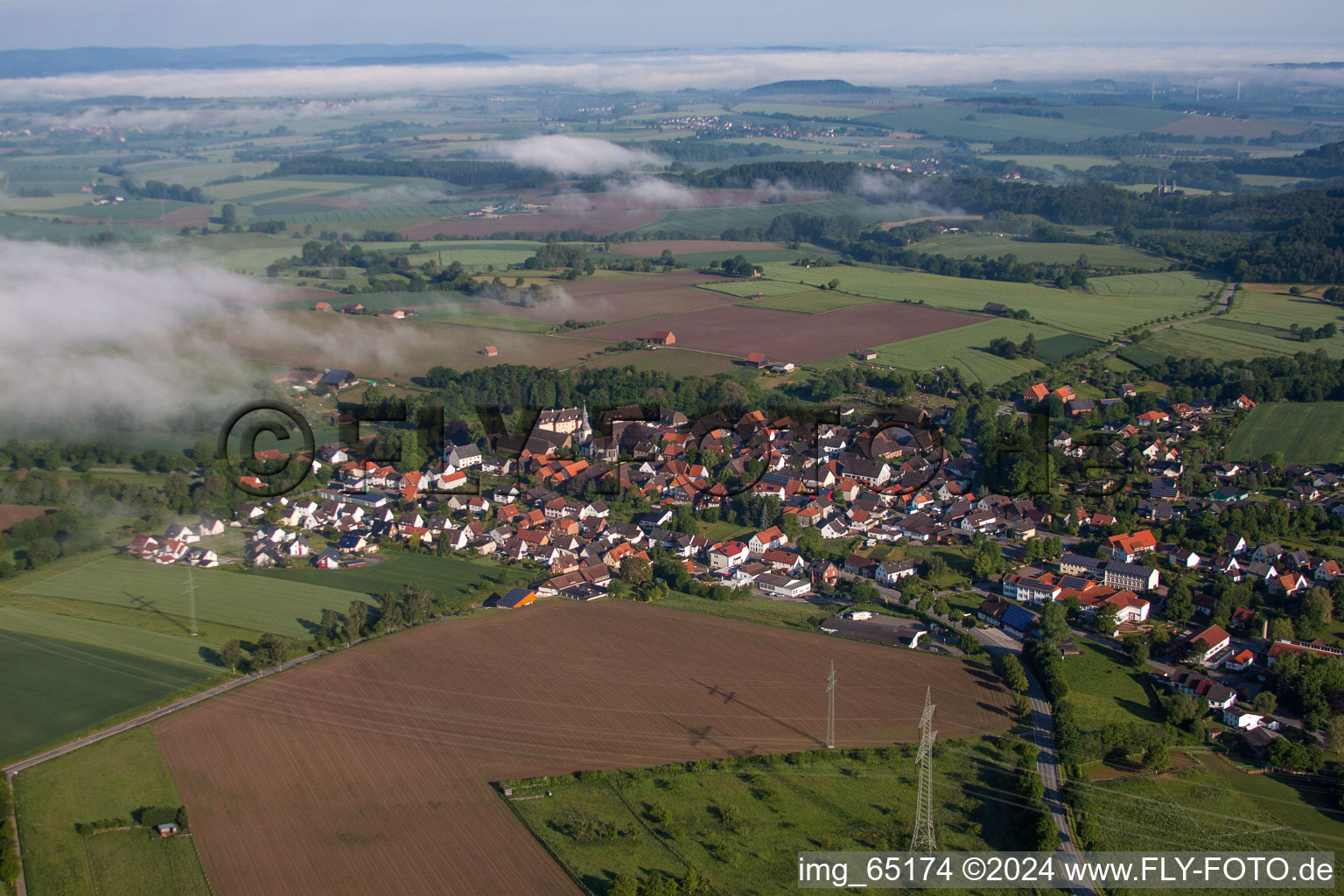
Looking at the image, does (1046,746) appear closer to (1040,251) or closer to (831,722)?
(831,722)

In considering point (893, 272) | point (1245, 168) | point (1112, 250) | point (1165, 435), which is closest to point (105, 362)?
point (1165, 435)

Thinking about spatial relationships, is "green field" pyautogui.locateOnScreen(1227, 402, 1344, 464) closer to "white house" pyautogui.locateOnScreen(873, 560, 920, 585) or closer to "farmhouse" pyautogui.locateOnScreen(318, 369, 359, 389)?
"white house" pyautogui.locateOnScreen(873, 560, 920, 585)

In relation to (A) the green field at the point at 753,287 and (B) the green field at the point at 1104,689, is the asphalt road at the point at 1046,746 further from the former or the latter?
(A) the green field at the point at 753,287

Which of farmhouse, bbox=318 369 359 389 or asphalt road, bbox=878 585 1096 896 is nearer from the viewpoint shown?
asphalt road, bbox=878 585 1096 896

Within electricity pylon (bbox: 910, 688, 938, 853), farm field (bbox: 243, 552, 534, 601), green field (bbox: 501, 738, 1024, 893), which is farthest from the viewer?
farm field (bbox: 243, 552, 534, 601)

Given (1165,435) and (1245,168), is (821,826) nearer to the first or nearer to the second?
(1165,435)

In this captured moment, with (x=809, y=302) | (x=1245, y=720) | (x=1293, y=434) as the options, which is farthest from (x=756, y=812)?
(x=809, y=302)

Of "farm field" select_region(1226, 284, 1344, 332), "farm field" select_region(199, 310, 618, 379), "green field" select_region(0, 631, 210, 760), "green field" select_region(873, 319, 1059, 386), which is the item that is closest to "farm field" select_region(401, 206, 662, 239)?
"farm field" select_region(199, 310, 618, 379)
